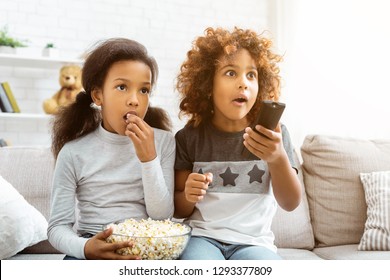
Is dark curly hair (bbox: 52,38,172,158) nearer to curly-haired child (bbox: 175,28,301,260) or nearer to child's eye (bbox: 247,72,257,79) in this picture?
curly-haired child (bbox: 175,28,301,260)

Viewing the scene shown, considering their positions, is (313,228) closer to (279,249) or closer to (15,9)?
(279,249)

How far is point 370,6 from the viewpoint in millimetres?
1742

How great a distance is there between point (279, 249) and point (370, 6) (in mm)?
1020

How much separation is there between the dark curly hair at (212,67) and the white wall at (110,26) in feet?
4.59

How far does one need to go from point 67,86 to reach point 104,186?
153cm

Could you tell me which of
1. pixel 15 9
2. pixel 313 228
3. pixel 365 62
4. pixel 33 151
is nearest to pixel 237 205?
pixel 313 228

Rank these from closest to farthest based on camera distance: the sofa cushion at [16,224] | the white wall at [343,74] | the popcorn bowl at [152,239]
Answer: the popcorn bowl at [152,239]
the sofa cushion at [16,224]
the white wall at [343,74]

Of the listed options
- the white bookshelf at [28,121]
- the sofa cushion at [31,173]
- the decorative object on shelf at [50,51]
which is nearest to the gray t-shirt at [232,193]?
the sofa cushion at [31,173]

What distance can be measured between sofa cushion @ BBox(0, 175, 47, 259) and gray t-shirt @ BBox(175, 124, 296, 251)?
457 mm

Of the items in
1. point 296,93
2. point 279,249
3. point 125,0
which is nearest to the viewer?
point 279,249

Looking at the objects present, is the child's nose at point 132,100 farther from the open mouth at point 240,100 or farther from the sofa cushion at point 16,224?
the sofa cushion at point 16,224

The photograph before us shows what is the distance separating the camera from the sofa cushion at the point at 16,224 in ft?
3.64

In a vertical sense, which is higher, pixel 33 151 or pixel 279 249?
pixel 33 151

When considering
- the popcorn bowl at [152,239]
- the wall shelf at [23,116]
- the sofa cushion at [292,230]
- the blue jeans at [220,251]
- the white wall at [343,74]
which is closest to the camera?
the popcorn bowl at [152,239]
